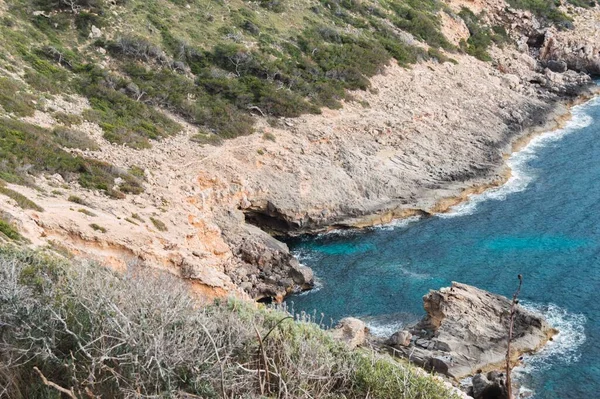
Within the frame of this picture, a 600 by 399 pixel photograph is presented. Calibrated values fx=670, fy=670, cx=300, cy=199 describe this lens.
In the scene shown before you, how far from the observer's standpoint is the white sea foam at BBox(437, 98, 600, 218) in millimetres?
49500

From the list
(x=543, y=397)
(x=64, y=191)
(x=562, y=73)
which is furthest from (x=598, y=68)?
(x=64, y=191)

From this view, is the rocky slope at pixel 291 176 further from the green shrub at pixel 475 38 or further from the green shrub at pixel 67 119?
the green shrub at pixel 475 38

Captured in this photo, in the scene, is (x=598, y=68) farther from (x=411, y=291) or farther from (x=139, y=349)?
(x=139, y=349)

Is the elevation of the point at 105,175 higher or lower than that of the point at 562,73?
lower

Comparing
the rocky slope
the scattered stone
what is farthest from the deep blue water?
the scattered stone

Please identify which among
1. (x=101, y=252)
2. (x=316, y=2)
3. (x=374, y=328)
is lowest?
(x=374, y=328)

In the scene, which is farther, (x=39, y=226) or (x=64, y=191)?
(x=64, y=191)

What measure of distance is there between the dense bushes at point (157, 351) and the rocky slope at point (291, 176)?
11.2 m

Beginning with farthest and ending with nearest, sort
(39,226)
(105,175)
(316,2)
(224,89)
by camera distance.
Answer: (316,2) < (224,89) < (105,175) < (39,226)

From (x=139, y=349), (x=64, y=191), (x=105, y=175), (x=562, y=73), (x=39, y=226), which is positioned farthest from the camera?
(x=562, y=73)

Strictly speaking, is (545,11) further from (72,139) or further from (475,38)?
(72,139)

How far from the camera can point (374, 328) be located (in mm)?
34562

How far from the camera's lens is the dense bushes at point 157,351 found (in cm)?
1366

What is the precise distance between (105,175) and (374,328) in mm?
17016
